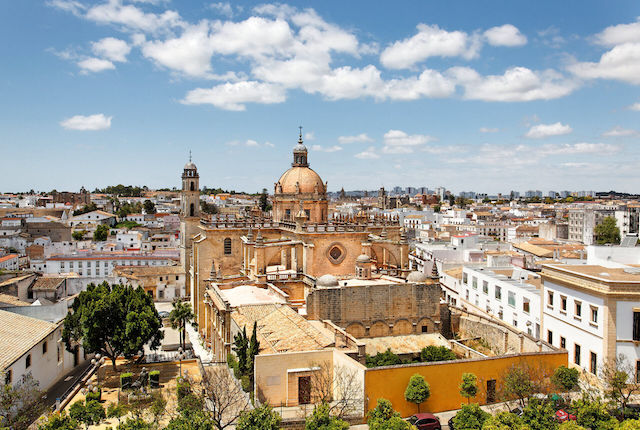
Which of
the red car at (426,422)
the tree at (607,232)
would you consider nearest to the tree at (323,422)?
the red car at (426,422)

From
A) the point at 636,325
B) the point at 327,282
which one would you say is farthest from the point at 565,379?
the point at 327,282

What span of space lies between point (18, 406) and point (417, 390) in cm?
1569

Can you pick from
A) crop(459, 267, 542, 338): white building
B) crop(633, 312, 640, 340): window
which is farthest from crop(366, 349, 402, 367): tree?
crop(633, 312, 640, 340): window

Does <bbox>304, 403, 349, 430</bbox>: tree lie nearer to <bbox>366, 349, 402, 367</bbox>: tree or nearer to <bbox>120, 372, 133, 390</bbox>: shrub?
<bbox>366, 349, 402, 367</bbox>: tree

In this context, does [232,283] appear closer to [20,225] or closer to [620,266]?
[620,266]

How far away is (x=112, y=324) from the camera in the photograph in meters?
26.4

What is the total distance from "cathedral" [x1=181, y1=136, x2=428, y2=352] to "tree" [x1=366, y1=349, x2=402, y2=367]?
7.14 metres

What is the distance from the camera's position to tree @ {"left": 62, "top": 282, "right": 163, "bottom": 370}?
25.9m

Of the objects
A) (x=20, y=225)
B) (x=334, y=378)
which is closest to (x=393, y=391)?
(x=334, y=378)

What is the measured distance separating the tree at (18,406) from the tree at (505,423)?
49.3 ft

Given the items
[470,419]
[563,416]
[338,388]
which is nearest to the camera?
[470,419]

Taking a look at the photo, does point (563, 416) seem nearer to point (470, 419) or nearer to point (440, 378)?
point (470, 419)

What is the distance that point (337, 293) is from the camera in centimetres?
3019

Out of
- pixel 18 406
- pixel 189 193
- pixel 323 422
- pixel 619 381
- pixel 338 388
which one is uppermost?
pixel 189 193
